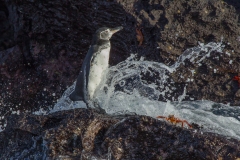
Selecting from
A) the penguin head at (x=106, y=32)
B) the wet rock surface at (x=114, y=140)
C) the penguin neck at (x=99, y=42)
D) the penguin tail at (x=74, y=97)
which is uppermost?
the wet rock surface at (x=114, y=140)

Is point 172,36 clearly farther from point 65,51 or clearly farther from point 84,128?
point 84,128

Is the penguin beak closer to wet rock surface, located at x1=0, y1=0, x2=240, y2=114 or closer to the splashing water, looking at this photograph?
wet rock surface, located at x1=0, y1=0, x2=240, y2=114

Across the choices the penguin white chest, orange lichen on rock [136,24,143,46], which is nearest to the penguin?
the penguin white chest

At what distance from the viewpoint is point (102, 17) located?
20.2 ft

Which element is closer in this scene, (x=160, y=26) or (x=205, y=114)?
(x=205, y=114)

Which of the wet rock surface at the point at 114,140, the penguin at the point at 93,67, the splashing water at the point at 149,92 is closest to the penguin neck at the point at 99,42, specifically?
the penguin at the point at 93,67

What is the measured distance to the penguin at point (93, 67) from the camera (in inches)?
233

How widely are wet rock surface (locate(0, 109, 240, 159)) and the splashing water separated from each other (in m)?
1.42

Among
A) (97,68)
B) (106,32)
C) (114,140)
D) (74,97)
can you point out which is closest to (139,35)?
(106,32)

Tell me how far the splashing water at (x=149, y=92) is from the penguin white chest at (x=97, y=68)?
0.25 feet

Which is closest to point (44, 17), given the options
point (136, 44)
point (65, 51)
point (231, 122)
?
point (65, 51)

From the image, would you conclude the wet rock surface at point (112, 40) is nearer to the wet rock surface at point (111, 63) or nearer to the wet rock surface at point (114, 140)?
the wet rock surface at point (111, 63)

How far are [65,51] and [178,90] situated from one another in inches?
65.9

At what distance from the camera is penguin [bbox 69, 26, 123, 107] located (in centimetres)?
591
